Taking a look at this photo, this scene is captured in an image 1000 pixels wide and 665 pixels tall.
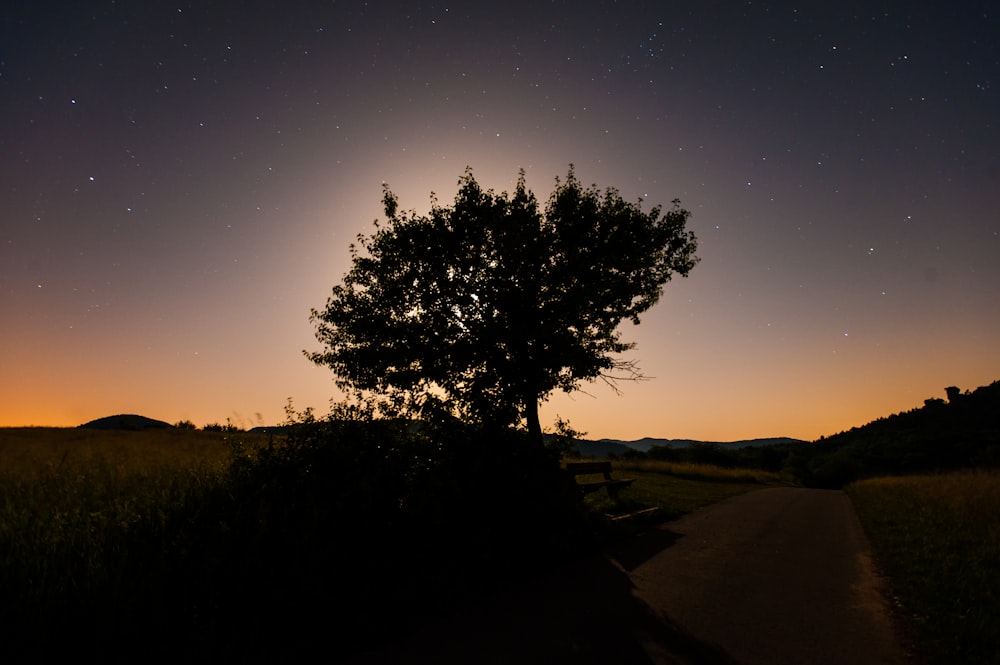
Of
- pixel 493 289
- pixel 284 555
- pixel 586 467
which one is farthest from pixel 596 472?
pixel 284 555

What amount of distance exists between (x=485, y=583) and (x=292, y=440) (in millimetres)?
3347

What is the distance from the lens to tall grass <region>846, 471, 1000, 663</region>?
4.90 m

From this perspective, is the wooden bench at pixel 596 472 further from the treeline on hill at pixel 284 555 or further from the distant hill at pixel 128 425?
the distant hill at pixel 128 425

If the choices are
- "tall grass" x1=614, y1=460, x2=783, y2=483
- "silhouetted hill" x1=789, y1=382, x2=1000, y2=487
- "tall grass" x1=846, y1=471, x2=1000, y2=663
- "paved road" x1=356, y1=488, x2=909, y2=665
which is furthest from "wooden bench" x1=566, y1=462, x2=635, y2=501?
"silhouetted hill" x1=789, y1=382, x2=1000, y2=487

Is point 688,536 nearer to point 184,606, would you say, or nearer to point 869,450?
point 184,606

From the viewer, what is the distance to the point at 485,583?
6.54 metres

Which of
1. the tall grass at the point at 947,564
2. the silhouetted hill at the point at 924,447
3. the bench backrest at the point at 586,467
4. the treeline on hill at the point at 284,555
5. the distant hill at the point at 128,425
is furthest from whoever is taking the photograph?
the silhouetted hill at the point at 924,447

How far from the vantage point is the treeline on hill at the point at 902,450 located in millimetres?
45438

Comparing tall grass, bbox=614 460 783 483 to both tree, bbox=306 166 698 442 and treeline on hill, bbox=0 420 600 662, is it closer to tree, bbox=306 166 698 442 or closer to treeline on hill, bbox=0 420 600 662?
tree, bbox=306 166 698 442

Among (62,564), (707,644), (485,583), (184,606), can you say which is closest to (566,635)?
(707,644)

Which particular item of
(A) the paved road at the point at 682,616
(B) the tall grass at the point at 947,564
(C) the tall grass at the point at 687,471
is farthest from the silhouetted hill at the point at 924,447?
(A) the paved road at the point at 682,616

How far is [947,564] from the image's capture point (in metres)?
7.79

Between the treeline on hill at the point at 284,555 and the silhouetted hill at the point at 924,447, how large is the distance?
44.9 meters

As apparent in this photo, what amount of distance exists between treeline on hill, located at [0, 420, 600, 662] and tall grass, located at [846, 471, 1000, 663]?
16.4 ft
